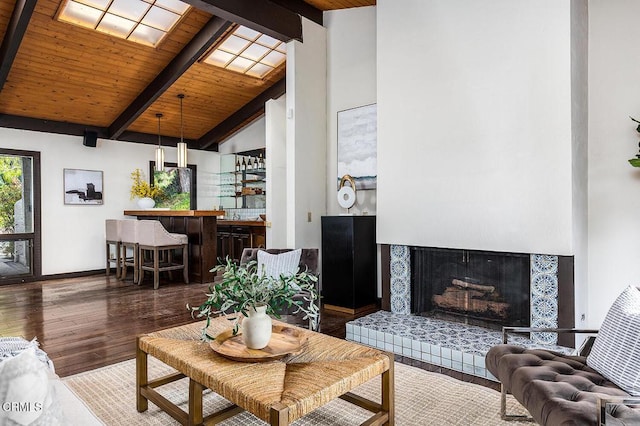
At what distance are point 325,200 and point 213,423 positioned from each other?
3479 millimetres

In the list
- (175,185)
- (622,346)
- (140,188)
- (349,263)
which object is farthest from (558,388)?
(175,185)

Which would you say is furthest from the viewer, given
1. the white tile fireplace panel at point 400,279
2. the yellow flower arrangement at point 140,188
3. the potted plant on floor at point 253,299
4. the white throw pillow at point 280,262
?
the yellow flower arrangement at point 140,188

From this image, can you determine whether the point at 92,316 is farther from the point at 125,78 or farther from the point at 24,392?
the point at 24,392

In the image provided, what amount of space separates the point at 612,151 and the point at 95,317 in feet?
16.7

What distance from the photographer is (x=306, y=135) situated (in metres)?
4.86

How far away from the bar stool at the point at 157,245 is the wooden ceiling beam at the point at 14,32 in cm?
249

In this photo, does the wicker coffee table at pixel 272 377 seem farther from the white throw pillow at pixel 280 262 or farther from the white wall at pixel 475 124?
the white wall at pixel 475 124

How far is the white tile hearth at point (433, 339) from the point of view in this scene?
9.54 feet

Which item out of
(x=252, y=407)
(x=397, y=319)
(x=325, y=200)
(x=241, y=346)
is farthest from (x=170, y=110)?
(x=252, y=407)

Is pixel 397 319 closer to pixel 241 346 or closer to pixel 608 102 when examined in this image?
pixel 241 346

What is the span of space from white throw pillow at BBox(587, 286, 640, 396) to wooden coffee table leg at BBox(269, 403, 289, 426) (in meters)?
1.41

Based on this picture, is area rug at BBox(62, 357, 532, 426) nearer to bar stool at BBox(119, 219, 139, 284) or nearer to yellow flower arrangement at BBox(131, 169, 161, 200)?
bar stool at BBox(119, 219, 139, 284)

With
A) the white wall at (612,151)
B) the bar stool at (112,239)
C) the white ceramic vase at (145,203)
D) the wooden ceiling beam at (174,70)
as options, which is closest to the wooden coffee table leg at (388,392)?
the white wall at (612,151)

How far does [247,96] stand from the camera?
24.1 ft
